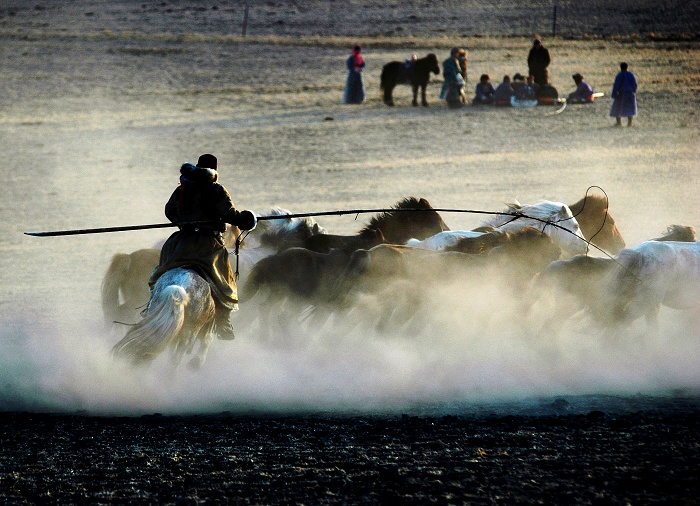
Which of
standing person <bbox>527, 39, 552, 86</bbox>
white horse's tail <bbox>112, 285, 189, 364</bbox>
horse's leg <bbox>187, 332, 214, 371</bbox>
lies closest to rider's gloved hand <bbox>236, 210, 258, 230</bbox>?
white horse's tail <bbox>112, 285, 189, 364</bbox>

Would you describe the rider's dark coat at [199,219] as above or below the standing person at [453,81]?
below

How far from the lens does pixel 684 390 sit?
816cm

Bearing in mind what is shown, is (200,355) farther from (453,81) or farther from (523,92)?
(523,92)

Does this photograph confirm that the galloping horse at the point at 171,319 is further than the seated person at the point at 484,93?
No

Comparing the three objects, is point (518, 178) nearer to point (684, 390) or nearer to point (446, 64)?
point (446, 64)

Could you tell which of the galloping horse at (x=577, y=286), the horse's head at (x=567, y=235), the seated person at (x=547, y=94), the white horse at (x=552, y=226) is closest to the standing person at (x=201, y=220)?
the white horse at (x=552, y=226)

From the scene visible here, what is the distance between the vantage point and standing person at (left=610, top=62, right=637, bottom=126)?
75.7 ft

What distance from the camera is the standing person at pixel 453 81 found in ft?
81.5

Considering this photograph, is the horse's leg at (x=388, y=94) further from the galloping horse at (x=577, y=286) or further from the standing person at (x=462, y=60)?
the galloping horse at (x=577, y=286)

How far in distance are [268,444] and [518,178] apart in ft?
44.5

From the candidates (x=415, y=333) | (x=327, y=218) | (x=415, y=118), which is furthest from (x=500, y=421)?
(x=415, y=118)

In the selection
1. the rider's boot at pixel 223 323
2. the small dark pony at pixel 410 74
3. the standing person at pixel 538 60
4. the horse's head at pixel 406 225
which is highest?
the standing person at pixel 538 60

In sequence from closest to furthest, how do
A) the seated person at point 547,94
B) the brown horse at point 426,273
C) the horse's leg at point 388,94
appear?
the brown horse at point 426,273 < the horse's leg at point 388,94 < the seated person at point 547,94

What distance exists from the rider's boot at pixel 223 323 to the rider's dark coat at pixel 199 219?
0.23 m
